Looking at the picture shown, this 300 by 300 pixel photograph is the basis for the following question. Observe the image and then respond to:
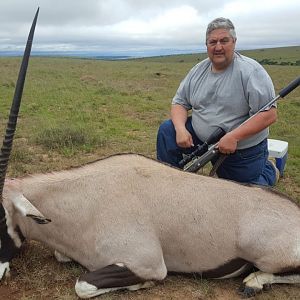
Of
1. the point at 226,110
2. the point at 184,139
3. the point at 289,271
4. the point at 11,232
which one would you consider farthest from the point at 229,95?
the point at 11,232

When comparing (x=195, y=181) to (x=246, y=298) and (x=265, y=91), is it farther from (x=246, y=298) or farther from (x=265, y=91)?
(x=265, y=91)

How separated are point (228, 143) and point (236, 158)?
0.65 metres

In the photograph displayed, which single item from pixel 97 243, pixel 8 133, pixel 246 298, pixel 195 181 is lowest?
pixel 246 298

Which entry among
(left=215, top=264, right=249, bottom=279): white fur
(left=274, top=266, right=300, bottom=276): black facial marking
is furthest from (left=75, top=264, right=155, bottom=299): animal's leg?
(left=274, top=266, right=300, bottom=276): black facial marking

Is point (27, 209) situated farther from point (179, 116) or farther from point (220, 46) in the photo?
point (220, 46)

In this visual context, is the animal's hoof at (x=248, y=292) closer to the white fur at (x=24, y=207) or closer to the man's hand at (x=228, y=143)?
the man's hand at (x=228, y=143)

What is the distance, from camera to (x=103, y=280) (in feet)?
13.4

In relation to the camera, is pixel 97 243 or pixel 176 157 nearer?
pixel 97 243

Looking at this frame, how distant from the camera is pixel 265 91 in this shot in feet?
18.0

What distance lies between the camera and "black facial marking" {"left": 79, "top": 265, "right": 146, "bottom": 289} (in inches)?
161

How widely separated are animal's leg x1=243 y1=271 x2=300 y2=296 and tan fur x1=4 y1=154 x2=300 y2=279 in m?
0.10

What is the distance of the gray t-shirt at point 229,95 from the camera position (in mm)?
5516

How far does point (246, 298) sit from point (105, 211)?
4.87 ft

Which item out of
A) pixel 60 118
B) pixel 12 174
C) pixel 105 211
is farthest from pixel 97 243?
pixel 60 118
